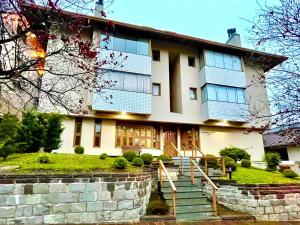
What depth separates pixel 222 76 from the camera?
17.3 m

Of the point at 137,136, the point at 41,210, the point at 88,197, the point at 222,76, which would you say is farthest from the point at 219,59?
the point at 41,210

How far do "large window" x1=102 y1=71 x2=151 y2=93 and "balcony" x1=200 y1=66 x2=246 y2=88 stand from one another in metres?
4.45

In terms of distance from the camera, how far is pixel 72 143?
557 inches

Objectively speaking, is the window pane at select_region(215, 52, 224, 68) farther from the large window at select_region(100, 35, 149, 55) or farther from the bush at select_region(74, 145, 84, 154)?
the bush at select_region(74, 145, 84, 154)

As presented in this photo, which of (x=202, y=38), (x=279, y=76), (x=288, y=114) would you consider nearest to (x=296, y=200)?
(x=288, y=114)

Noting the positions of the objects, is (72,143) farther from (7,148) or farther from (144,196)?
(144,196)

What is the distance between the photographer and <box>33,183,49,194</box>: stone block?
19.2 ft

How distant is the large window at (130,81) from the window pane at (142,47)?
176cm

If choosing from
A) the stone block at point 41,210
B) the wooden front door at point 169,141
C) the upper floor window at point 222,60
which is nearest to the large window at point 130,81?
the wooden front door at point 169,141

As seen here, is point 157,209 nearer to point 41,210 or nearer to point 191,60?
point 41,210

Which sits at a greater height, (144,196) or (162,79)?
(162,79)

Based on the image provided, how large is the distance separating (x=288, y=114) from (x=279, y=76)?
890 mm

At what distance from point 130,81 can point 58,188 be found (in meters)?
9.98

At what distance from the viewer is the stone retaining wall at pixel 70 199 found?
18.5 ft
